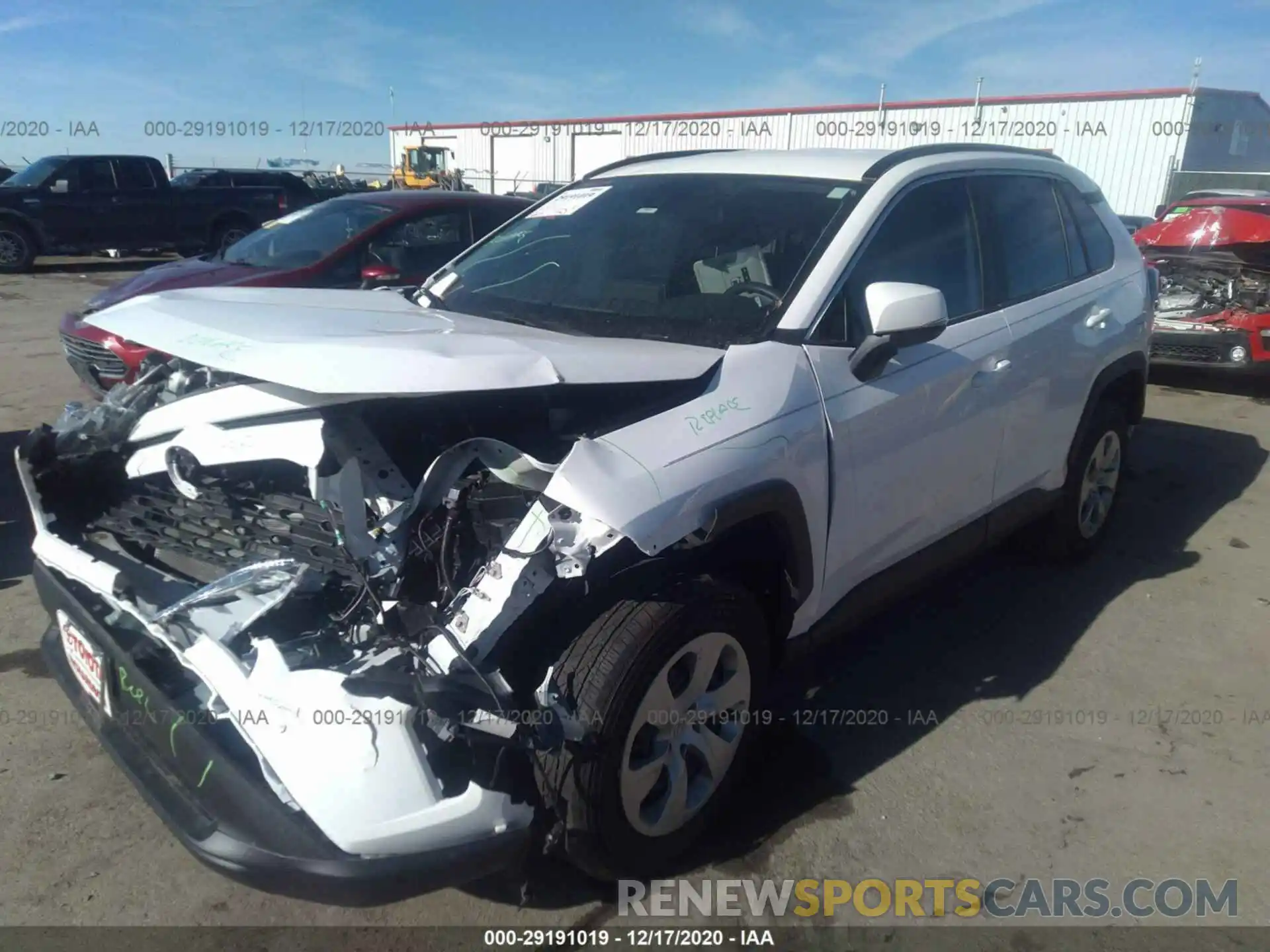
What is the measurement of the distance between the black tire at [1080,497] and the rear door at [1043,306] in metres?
0.14

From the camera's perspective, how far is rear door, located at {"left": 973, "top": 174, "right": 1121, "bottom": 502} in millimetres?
3787

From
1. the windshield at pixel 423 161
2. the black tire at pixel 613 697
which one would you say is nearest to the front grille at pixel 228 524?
the black tire at pixel 613 697

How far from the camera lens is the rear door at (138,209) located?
16656 mm

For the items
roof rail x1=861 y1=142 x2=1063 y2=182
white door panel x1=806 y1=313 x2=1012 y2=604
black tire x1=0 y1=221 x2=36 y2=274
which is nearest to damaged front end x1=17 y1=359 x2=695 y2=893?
white door panel x1=806 y1=313 x2=1012 y2=604

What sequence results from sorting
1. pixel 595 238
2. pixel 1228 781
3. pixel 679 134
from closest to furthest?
pixel 1228 781
pixel 595 238
pixel 679 134

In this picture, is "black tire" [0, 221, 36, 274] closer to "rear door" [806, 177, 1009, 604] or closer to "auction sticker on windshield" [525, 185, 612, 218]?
"auction sticker on windshield" [525, 185, 612, 218]

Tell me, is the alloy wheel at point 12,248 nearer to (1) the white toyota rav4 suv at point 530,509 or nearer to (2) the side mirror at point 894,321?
(1) the white toyota rav4 suv at point 530,509

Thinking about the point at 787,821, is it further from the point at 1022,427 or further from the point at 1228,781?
the point at 1022,427

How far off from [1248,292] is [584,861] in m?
8.96

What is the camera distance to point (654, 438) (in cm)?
242

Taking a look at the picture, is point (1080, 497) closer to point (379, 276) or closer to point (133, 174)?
point (379, 276)

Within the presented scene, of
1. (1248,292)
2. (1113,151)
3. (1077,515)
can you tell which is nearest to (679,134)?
(1113,151)

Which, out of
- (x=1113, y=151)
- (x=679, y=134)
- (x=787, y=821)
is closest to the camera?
(x=787, y=821)

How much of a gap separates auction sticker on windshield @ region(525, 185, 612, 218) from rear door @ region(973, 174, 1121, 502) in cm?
149
